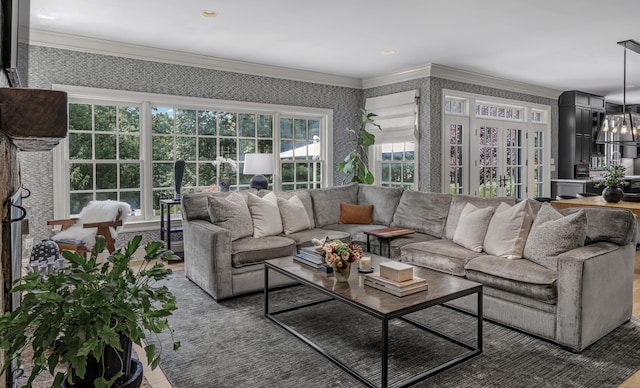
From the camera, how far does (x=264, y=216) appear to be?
4.18 meters

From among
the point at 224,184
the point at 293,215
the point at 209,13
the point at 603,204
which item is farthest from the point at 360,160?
the point at 209,13

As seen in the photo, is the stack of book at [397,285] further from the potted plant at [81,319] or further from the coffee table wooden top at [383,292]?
the potted plant at [81,319]

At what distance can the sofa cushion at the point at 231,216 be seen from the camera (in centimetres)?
395

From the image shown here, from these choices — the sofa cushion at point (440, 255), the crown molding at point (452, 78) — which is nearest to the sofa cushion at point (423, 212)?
the sofa cushion at point (440, 255)

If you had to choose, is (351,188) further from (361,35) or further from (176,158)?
(176,158)

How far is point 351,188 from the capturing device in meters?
5.31

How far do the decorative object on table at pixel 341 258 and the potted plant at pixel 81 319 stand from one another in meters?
1.45

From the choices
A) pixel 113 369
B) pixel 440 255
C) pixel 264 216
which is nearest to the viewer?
pixel 113 369

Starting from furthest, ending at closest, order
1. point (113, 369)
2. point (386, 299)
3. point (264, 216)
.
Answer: point (264, 216)
point (386, 299)
point (113, 369)

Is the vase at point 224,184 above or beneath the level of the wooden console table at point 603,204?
above

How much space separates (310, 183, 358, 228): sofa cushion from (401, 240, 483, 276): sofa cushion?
128cm

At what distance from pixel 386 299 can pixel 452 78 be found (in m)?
4.86

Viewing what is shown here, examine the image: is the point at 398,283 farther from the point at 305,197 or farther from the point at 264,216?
the point at 305,197

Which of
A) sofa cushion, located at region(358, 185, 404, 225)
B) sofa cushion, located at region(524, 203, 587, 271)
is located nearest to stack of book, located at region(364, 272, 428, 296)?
sofa cushion, located at region(524, 203, 587, 271)
